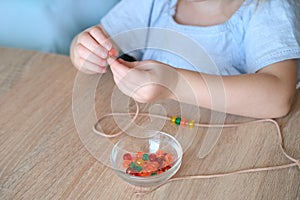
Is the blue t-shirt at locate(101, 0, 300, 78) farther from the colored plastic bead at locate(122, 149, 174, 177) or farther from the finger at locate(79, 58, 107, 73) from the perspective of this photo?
the colored plastic bead at locate(122, 149, 174, 177)

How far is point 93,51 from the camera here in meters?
0.74

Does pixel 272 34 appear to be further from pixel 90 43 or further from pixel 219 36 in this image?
pixel 90 43

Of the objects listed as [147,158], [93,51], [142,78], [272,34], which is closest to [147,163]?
[147,158]

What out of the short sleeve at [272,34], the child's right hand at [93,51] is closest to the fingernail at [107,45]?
the child's right hand at [93,51]

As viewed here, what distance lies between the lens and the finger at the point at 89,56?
0.71 metres

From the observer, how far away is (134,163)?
0.63 metres

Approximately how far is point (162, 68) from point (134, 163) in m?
0.16

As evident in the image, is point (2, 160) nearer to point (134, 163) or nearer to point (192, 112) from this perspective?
point (134, 163)

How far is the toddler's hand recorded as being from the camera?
2.30ft

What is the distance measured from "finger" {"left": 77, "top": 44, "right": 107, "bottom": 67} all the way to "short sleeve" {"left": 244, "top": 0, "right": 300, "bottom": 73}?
0.29 m

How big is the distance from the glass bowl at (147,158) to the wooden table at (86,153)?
0.04ft

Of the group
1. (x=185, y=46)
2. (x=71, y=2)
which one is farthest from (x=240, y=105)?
(x=71, y=2)

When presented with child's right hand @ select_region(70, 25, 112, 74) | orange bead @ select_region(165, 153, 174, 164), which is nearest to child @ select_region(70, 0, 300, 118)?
child's right hand @ select_region(70, 25, 112, 74)

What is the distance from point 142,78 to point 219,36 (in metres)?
0.28
